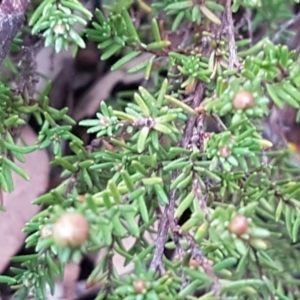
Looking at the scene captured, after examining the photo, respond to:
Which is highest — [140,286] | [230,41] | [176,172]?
[230,41]

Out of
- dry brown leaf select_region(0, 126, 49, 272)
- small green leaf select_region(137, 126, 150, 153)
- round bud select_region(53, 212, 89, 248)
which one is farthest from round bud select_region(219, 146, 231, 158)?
dry brown leaf select_region(0, 126, 49, 272)

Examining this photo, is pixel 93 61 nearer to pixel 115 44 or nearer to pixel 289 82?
pixel 115 44

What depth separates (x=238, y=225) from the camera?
0.56 m

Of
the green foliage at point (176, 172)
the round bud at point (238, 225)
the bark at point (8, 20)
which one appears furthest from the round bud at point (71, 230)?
the bark at point (8, 20)

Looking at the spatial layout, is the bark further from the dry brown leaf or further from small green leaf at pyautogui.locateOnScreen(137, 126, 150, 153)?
the dry brown leaf

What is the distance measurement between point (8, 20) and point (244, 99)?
0.35m

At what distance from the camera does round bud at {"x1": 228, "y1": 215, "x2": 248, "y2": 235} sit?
0.56m

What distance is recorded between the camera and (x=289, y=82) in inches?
27.6

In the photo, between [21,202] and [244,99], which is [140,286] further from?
[21,202]

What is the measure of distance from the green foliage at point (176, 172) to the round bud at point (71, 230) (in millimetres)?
14

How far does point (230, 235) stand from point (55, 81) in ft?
2.93

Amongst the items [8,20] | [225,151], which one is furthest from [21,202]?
[225,151]

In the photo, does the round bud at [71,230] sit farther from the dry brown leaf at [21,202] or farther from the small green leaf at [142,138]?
the dry brown leaf at [21,202]

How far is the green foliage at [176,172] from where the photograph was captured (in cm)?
61
